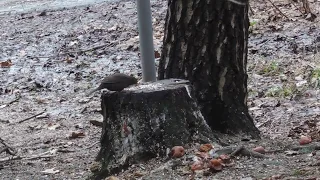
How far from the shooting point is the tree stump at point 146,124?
11.8ft

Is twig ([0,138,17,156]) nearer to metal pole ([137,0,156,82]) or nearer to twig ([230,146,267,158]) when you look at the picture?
metal pole ([137,0,156,82])

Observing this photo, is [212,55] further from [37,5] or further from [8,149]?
[37,5]

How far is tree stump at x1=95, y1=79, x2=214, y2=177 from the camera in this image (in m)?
3.61

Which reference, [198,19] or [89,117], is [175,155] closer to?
[198,19]

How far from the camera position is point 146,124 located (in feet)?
11.9

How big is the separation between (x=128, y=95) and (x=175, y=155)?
45cm

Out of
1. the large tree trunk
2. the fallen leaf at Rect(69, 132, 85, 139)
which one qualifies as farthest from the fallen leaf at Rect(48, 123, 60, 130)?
the large tree trunk

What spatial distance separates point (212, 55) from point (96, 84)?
134 inches

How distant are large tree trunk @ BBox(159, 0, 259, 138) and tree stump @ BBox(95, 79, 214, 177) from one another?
22.6 inches

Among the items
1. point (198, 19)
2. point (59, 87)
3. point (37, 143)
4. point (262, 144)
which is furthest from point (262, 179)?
point (59, 87)

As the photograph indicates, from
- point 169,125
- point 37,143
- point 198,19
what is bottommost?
point 37,143

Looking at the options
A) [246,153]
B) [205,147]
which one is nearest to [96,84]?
[205,147]

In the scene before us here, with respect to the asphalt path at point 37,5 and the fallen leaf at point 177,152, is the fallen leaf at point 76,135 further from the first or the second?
the asphalt path at point 37,5

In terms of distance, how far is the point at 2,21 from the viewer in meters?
10.7
